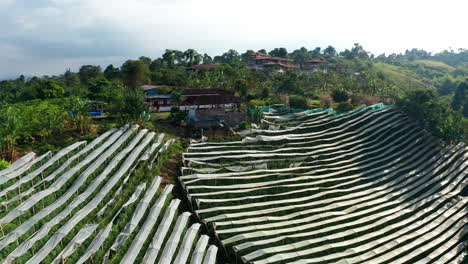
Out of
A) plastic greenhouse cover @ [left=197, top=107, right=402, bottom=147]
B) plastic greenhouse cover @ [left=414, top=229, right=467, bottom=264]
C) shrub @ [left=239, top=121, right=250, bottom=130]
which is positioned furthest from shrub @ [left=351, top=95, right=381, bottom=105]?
plastic greenhouse cover @ [left=414, top=229, right=467, bottom=264]

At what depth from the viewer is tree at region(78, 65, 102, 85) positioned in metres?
80.7

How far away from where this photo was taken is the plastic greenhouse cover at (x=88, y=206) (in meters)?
17.0

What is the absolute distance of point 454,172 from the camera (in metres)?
39.0

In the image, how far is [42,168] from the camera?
938 inches

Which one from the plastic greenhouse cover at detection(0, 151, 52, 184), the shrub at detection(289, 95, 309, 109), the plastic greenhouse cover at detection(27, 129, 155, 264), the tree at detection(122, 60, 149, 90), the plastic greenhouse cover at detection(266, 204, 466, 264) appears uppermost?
the tree at detection(122, 60, 149, 90)

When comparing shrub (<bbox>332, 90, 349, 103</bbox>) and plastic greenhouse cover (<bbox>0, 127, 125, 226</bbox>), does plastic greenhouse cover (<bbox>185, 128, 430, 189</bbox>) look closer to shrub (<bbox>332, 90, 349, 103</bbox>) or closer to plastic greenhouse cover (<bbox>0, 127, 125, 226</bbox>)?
plastic greenhouse cover (<bbox>0, 127, 125, 226</bbox>)

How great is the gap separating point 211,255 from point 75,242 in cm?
827

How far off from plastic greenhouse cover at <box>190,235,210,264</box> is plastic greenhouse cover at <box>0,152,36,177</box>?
1545 centimetres

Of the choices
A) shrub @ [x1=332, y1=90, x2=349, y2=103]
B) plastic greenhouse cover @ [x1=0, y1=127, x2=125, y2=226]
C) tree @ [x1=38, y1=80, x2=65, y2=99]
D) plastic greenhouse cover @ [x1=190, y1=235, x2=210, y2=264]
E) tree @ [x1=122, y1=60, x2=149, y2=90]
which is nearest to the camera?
plastic greenhouse cover @ [x1=0, y1=127, x2=125, y2=226]

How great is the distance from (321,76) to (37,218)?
251ft

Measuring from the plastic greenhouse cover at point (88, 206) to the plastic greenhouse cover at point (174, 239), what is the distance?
5.98m

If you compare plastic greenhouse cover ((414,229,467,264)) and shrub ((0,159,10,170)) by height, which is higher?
shrub ((0,159,10,170))

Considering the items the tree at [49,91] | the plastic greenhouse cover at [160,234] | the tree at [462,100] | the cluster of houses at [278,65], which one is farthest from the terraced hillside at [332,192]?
the cluster of houses at [278,65]

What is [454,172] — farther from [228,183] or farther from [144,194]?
[144,194]
